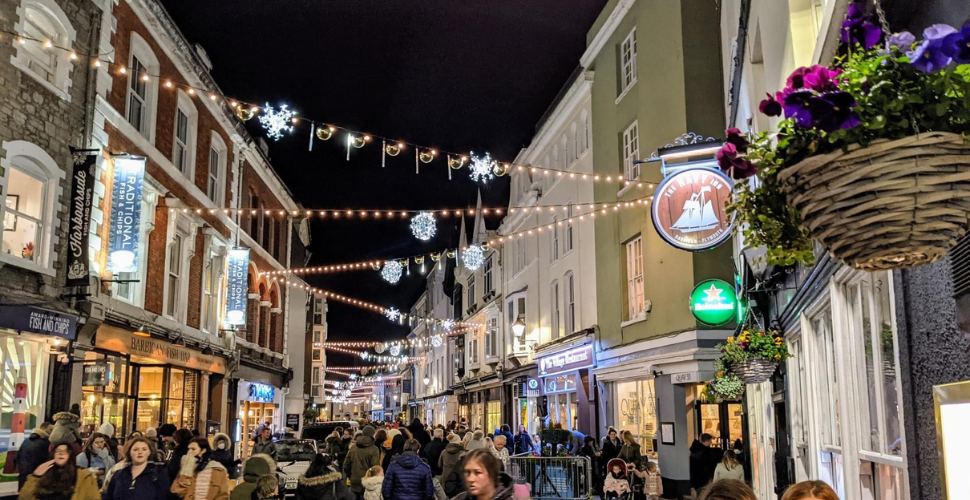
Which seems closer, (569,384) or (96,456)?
(96,456)

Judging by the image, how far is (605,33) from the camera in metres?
24.2

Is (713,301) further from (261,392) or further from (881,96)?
(261,392)

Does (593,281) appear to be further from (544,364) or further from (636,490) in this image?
(636,490)

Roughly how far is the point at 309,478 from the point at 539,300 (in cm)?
2282

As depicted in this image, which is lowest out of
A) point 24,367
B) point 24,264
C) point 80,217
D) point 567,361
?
point 24,367

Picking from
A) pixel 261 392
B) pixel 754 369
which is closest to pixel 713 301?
pixel 754 369

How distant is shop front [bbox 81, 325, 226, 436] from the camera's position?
16328mm

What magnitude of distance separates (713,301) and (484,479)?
12.2 m

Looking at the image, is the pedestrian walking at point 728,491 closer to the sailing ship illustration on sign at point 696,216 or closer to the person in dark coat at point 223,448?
the sailing ship illustration on sign at point 696,216

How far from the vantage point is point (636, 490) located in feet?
54.1

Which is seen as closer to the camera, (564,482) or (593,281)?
(564,482)

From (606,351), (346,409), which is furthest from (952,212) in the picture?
(346,409)

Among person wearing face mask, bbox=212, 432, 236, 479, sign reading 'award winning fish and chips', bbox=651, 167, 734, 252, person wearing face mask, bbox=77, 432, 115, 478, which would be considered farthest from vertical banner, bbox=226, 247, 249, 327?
sign reading 'award winning fish and chips', bbox=651, 167, 734, 252

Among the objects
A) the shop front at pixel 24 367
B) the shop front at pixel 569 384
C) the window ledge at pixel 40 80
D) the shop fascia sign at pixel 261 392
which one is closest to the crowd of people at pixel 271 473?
the shop front at pixel 24 367
